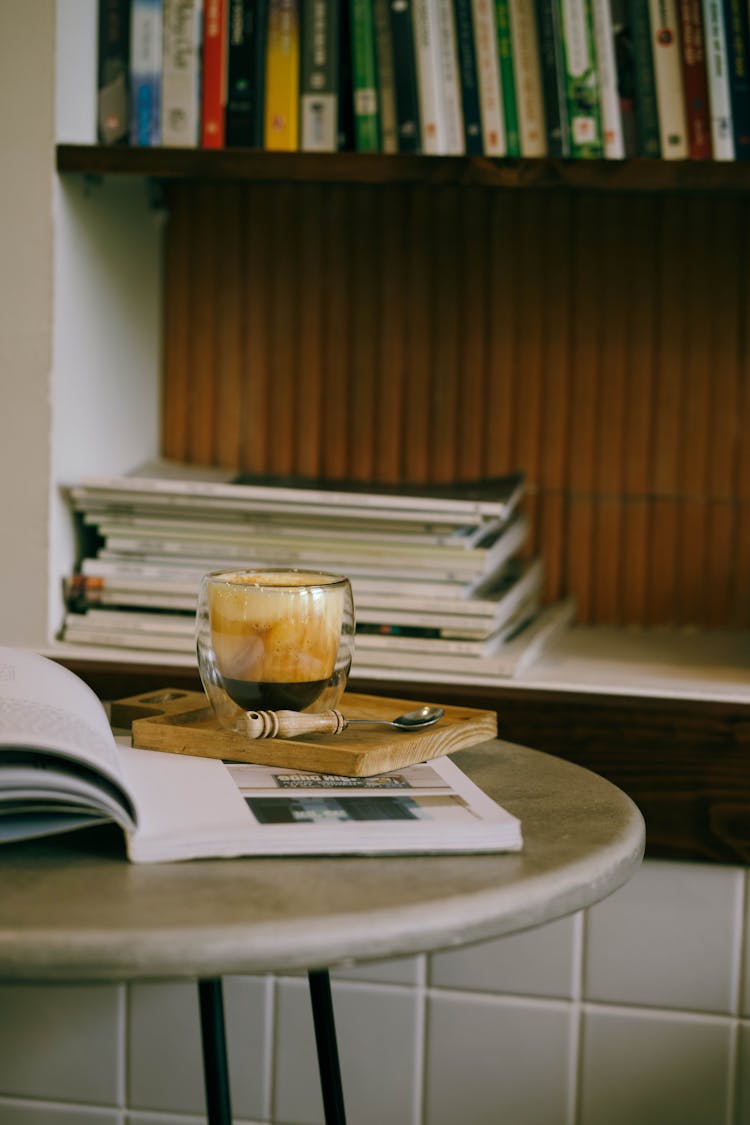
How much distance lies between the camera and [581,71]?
1321 millimetres

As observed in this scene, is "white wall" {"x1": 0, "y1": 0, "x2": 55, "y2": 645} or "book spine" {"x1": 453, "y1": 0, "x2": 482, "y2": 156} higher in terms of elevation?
"book spine" {"x1": 453, "y1": 0, "x2": 482, "y2": 156}

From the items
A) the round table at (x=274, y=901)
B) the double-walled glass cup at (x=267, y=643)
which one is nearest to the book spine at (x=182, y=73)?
the double-walled glass cup at (x=267, y=643)

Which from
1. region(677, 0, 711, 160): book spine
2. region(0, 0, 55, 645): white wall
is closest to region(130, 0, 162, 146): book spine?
region(0, 0, 55, 645): white wall

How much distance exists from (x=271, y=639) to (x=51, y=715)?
0.61 ft

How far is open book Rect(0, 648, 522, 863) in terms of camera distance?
0.72 meters

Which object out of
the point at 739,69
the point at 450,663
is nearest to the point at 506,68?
the point at 739,69

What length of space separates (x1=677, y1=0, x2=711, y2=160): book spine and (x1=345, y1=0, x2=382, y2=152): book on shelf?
12.8 inches

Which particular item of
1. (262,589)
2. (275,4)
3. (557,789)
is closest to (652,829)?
(557,789)

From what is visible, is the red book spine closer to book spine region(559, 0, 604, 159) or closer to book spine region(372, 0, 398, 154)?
book spine region(372, 0, 398, 154)

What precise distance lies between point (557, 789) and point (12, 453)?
2.47ft

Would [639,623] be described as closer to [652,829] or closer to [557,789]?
[652,829]

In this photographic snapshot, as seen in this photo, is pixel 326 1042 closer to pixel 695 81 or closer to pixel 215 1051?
pixel 215 1051

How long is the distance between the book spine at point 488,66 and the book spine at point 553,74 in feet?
0.16

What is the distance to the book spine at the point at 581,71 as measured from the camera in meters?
1.32
